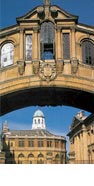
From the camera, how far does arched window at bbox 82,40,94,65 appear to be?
14148 mm

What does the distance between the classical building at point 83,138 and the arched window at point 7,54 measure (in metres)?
20.3

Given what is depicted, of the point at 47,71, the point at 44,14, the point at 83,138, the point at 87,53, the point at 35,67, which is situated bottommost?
the point at 83,138

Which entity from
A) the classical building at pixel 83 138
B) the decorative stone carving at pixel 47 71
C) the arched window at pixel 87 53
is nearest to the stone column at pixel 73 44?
the arched window at pixel 87 53

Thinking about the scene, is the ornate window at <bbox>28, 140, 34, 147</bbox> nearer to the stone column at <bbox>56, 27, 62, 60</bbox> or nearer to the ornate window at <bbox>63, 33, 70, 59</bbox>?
the ornate window at <bbox>63, 33, 70, 59</bbox>

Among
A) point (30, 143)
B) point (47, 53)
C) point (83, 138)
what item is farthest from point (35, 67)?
point (30, 143)

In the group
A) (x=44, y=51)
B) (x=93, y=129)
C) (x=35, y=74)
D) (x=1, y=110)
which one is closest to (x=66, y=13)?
(x=44, y=51)

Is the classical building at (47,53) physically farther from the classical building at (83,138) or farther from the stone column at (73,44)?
the classical building at (83,138)

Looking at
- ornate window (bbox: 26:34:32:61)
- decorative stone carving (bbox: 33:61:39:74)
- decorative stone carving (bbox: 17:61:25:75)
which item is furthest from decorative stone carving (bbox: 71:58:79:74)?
decorative stone carving (bbox: 17:61:25:75)

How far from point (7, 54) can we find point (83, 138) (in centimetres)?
2716

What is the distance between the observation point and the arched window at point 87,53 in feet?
46.4

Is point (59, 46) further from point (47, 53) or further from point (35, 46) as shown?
point (35, 46)

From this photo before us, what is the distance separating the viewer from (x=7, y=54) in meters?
14.4
